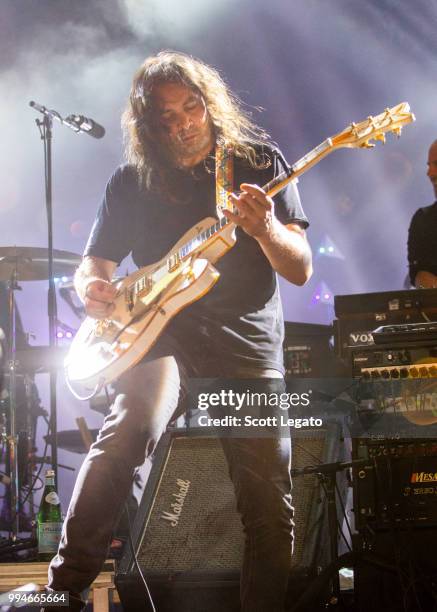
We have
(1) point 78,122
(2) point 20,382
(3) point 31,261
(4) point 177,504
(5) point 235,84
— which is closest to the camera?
(4) point 177,504

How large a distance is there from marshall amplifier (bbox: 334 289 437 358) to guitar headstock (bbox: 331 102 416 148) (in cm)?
130

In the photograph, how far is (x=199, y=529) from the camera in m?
2.67


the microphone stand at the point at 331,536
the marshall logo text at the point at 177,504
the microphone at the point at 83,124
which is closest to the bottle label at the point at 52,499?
the marshall logo text at the point at 177,504

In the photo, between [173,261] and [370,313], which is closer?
[173,261]

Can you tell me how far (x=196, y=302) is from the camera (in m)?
2.04

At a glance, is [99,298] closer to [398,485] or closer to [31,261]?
[398,485]

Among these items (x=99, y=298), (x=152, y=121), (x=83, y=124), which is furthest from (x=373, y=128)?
(x=83, y=124)

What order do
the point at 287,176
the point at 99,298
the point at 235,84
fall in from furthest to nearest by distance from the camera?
1. the point at 235,84
2. the point at 99,298
3. the point at 287,176

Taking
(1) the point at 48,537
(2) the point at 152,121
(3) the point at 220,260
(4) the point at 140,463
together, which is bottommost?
(1) the point at 48,537

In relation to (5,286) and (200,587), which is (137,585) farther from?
(5,286)

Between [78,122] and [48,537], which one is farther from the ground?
[78,122]

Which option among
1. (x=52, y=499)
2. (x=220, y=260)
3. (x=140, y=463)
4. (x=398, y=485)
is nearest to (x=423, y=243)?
(x=398, y=485)

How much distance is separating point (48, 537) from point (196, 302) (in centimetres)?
153

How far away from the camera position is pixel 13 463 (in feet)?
12.9
